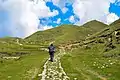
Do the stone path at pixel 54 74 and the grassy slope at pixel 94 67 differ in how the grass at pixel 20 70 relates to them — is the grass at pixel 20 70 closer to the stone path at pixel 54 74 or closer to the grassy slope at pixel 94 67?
the stone path at pixel 54 74

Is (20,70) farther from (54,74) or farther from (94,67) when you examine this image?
(94,67)

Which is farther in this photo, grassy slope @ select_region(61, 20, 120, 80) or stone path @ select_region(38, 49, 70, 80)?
grassy slope @ select_region(61, 20, 120, 80)

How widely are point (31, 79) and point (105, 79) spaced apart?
8.66 metres

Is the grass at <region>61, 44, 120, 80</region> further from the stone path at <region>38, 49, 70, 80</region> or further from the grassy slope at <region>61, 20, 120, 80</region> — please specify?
the stone path at <region>38, 49, 70, 80</region>

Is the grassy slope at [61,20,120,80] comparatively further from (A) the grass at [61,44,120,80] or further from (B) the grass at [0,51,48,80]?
(B) the grass at [0,51,48,80]

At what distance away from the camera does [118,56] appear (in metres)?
68.4

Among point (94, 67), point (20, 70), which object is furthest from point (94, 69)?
point (20, 70)

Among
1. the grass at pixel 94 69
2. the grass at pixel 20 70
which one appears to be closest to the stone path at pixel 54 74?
the grass at pixel 94 69

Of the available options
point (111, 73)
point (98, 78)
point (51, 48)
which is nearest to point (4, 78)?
point (98, 78)

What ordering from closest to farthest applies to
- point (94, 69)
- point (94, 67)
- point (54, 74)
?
point (54, 74)
point (94, 69)
point (94, 67)

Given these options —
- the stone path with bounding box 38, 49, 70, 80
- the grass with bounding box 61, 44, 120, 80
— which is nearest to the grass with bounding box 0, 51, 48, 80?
the stone path with bounding box 38, 49, 70, 80

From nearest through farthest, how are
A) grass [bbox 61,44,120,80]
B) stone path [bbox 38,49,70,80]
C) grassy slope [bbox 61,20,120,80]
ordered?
stone path [bbox 38,49,70,80] < grass [bbox 61,44,120,80] < grassy slope [bbox 61,20,120,80]

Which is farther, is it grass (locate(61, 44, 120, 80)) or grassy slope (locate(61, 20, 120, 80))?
grassy slope (locate(61, 20, 120, 80))

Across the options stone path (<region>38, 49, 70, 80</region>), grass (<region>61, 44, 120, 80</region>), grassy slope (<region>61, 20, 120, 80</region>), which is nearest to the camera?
stone path (<region>38, 49, 70, 80</region>)
